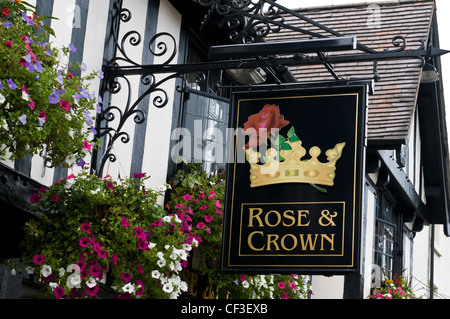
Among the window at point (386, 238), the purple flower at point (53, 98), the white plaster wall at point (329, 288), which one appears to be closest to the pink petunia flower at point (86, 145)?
the purple flower at point (53, 98)

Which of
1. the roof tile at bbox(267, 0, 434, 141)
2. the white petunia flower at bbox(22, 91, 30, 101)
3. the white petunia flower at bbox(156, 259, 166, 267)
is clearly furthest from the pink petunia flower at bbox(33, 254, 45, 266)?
the roof tile at bbox(267, 0, 434, 141)

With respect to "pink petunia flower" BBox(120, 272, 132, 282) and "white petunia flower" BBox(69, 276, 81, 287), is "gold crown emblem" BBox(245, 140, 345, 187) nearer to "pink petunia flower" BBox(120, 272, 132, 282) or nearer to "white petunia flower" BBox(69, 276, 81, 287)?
"pink petunia flower" BBox(120, 272, 132, 282)

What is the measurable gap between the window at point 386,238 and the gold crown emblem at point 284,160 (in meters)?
6.62

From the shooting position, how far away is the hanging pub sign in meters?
6.14

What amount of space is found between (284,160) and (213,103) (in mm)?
2784

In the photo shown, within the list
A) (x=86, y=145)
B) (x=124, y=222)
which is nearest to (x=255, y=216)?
(x=124, y=222)

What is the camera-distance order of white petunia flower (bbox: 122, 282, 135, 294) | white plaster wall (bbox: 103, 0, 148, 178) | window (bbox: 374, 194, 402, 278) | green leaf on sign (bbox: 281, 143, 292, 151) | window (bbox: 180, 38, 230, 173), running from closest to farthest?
white petunia flower (bbox: 122, 282, 135, 294), green leaf on sign (bbox: 281, 143, 292, 151), white plaster wall (bbox: 103, 0, 148, 178), window (bbox: 180, 38, 230, 173), window (bbox: 374, 194, 402, 278)

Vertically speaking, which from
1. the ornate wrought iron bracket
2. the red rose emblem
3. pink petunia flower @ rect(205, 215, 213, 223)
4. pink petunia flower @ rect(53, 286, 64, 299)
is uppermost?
the ornate wrought iron bracket

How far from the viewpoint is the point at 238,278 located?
765 centimetres

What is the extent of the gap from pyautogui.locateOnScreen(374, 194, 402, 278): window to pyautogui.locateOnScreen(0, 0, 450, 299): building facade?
0.03 meters

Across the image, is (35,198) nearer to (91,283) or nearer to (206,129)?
(91,283)

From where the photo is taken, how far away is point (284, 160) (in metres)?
6.49
